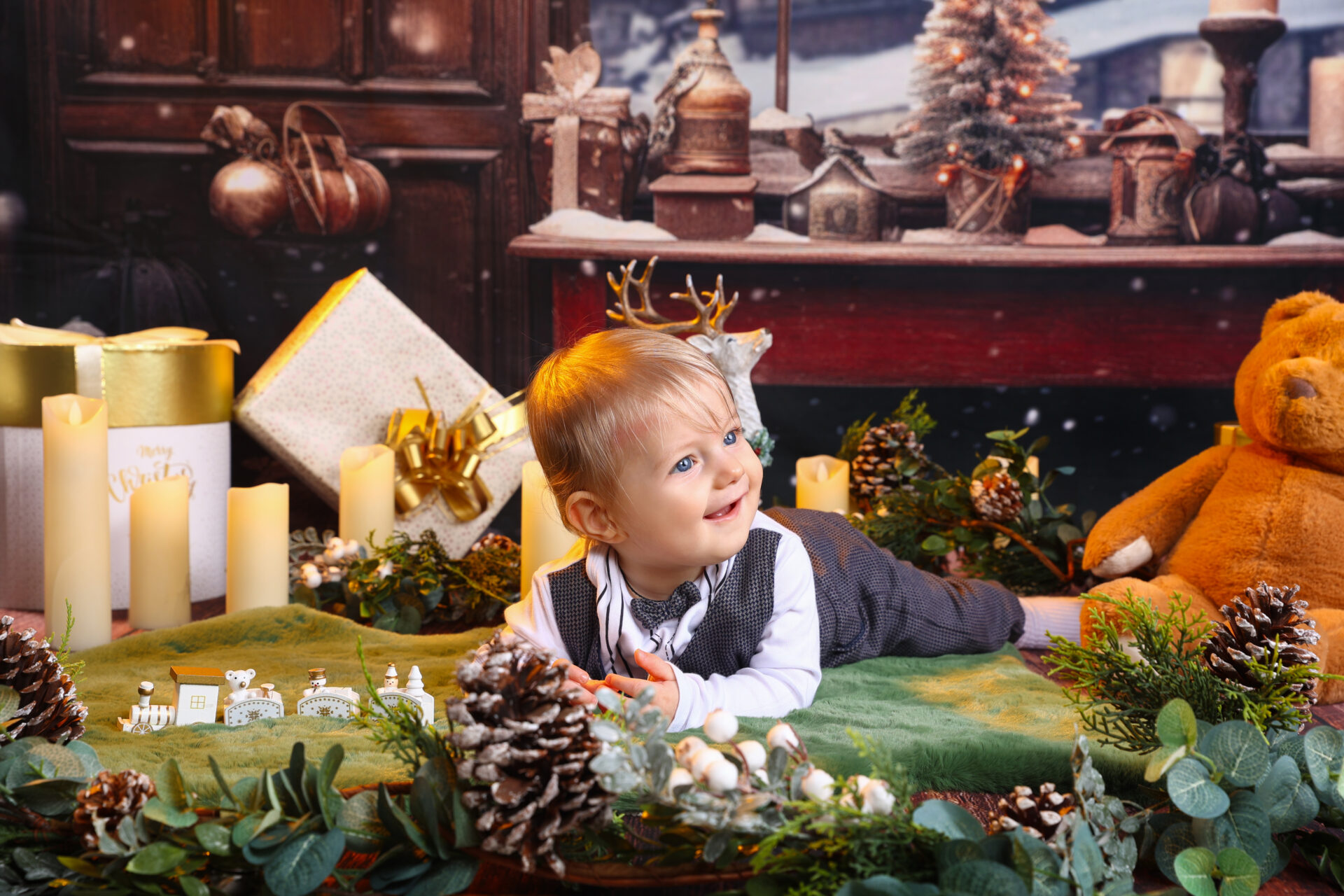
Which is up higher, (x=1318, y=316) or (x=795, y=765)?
(x=1318, y=316)

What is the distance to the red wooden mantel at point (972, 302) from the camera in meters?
1.84

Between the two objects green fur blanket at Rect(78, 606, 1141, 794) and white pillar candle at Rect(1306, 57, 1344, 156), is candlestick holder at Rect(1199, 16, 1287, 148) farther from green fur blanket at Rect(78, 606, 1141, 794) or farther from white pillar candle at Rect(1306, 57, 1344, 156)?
green fur blanket at Rect(78, 606, 1141, 794)

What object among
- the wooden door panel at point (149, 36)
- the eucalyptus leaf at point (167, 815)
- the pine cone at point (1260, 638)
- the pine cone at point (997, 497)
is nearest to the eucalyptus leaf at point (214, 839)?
the eucalyptus leaf at point (167, 815)

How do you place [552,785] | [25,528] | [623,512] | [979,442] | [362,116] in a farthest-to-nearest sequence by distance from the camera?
[979,442]
[362,116]
[25,528]
[623,512]
[552,785]

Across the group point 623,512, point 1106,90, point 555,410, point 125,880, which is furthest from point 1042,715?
point 1106,90

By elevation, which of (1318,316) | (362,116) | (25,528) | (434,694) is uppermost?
(362,116)

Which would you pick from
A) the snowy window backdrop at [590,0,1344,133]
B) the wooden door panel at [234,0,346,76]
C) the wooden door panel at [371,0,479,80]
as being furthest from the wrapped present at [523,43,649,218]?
the wooden door panel at [234,0,346,76]

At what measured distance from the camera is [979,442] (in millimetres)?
1962

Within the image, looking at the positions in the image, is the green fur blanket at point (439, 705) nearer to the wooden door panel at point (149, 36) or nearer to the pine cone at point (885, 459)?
the pine cone at point (885, 459)

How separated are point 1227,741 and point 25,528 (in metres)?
1.47

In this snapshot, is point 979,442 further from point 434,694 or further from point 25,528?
point 25,528

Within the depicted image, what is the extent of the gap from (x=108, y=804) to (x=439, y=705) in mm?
435

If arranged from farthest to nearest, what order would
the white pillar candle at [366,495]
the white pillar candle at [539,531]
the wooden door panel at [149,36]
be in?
the wooden door panel at [149,36] → the white pillar candle at [366,495] → the white pillar candle at [539,531]

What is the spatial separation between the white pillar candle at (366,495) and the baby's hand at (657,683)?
A: 2.13 ft
